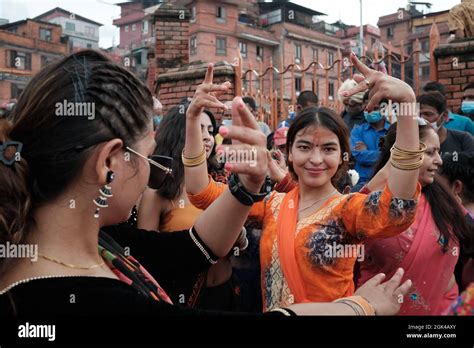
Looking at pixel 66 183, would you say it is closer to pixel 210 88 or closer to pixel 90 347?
pixel 90 347

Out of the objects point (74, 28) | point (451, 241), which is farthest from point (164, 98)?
point (74, 28)

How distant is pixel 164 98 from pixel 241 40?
21.4 m

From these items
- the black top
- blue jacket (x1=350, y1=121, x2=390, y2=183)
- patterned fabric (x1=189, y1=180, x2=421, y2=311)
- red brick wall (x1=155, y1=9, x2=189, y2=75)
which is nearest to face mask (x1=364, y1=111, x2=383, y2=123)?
blue jacket (x1=350, y1=121, x2=390, y2=183)

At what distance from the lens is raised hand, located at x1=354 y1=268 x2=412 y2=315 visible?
125 centimetres

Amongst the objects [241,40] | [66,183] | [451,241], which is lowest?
[451,241]

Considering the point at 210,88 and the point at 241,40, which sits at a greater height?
the point at 241,40

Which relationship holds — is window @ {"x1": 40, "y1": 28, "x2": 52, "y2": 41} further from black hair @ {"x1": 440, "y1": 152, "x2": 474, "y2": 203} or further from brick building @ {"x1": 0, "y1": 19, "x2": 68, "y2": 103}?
black hair @ {"x1": 440, "y1": 152, "x2": 474, "y2": 203}

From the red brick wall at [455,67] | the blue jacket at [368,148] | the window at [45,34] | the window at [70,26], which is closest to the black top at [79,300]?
the blue jacket at [368,148]

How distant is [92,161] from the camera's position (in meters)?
1.14

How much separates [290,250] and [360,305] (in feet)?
2.09

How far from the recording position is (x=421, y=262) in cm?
203

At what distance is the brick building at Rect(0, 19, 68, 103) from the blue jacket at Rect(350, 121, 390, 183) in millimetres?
21767

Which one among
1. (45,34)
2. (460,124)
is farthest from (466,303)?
(45,34)

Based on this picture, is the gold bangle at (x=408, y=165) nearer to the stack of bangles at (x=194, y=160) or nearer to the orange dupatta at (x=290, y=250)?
the orange dupatta at (x=290, y=250)
